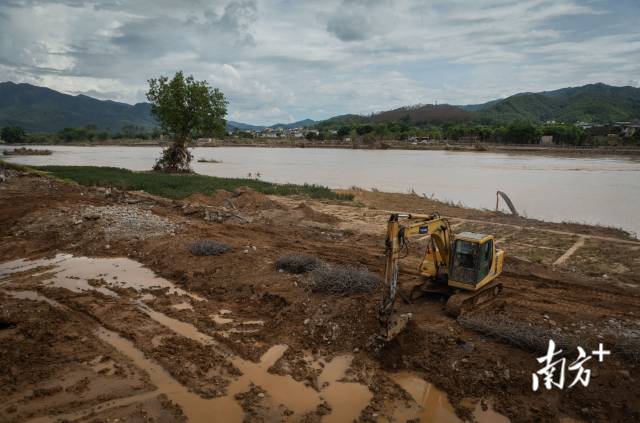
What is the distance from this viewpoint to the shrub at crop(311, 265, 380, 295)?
11.0 m

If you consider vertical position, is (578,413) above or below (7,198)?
below

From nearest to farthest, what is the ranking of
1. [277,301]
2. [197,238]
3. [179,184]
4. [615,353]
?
[615,353] < [277,301] < [197,238] < [179,184]

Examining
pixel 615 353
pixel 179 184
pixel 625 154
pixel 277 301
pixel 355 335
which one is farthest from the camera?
pixel 625 154

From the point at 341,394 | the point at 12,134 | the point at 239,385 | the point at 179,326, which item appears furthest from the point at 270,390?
the point at 12,134

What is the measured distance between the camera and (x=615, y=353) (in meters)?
8.22

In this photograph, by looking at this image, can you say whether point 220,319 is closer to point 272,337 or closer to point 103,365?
point 272,337

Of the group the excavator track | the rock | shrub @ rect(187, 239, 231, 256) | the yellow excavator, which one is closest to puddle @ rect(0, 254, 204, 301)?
shrub @ rect(187, 239, 231, 256)

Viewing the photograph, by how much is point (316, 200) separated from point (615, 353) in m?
20.5

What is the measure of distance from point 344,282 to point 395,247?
137 inches

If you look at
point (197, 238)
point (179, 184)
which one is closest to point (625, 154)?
point (179, 184)

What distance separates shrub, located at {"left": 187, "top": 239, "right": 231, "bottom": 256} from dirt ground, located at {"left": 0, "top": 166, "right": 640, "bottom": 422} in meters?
0.30

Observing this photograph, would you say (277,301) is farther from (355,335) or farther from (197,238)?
(197,238)

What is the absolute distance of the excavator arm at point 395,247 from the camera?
783 cm

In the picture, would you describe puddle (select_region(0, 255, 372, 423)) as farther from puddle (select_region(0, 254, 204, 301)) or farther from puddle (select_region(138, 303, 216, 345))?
puddle (select_region(0, 254, 204, 301))
